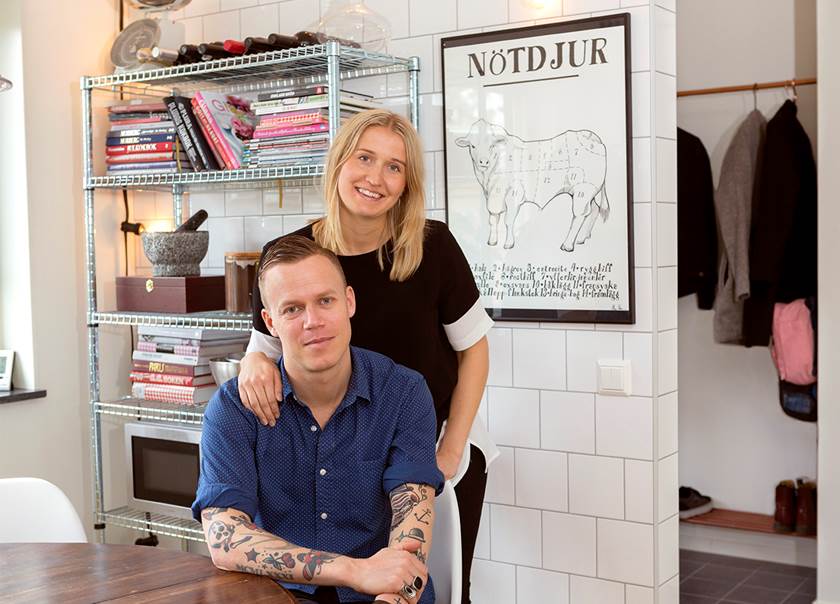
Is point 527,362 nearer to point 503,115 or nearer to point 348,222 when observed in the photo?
point 503,115

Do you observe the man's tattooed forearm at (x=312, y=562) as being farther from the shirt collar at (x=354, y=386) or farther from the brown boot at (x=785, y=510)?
the brown boot at (x=785, y=510)

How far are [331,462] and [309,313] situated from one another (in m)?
0.28

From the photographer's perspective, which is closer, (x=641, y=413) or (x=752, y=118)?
(x=641, y=413)

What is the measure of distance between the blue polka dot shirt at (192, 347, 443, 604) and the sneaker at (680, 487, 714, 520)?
2.58 metres

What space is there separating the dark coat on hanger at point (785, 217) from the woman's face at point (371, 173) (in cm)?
212

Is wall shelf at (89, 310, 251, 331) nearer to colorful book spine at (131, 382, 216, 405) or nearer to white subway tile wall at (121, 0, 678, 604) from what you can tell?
colorful book spine at (131, 382, 216, 405)

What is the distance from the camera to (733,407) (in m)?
4.38

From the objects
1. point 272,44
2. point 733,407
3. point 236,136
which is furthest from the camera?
point 733,407

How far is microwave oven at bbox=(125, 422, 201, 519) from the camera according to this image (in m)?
3.30

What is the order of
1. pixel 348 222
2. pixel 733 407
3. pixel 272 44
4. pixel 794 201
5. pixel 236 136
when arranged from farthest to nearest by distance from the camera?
pixel 733 407, pixel 794 201, pixel 236 136, pixel 272 44, pixel 348 222

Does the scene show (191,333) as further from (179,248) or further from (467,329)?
(467,329)

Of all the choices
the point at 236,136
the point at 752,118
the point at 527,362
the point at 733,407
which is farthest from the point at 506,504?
the point at 752,118

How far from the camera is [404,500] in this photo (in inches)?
73.7

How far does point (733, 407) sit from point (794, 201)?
3.17 ft
